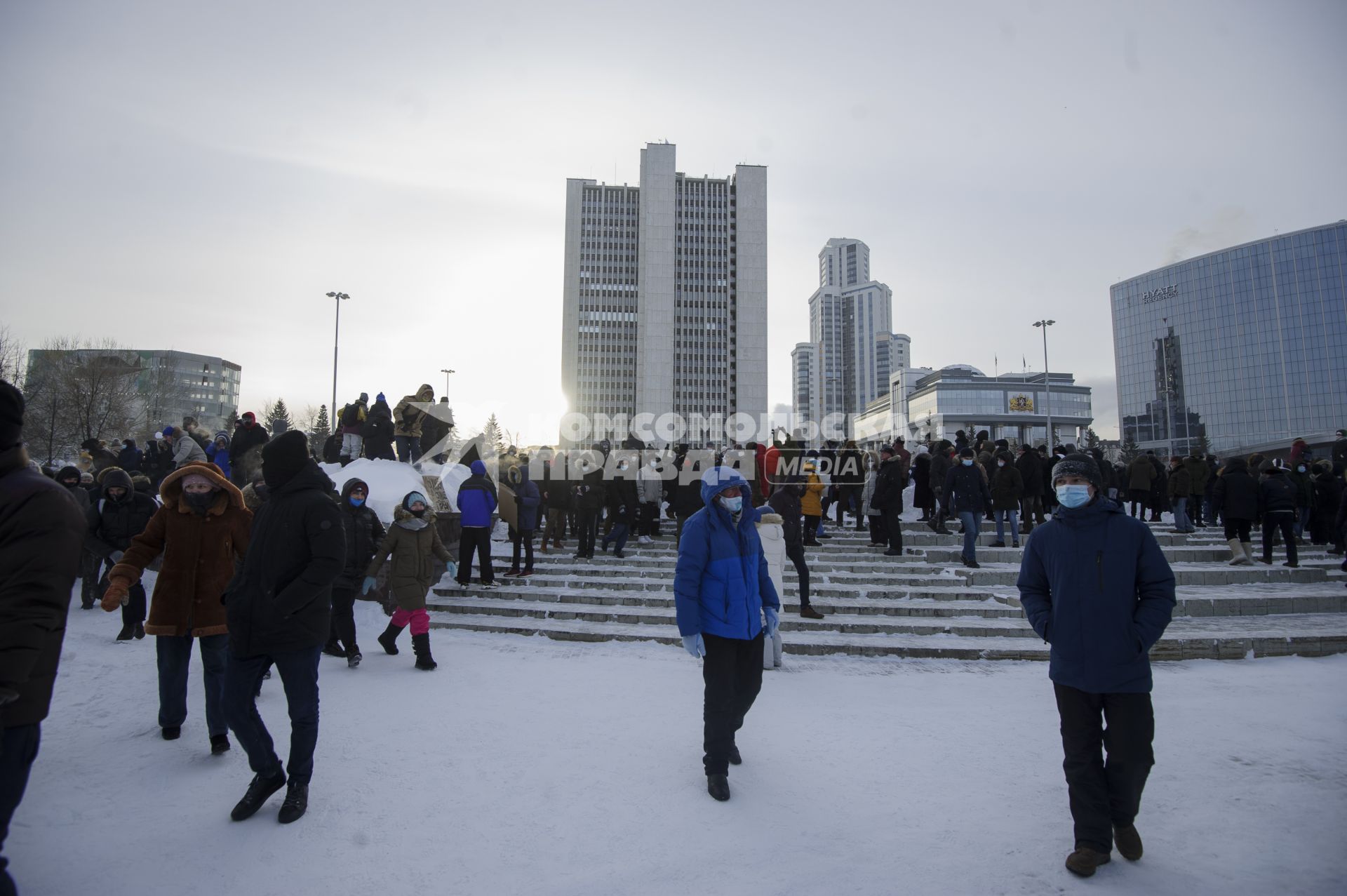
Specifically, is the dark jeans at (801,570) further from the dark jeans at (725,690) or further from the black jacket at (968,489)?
the dark jeans at (725,690)

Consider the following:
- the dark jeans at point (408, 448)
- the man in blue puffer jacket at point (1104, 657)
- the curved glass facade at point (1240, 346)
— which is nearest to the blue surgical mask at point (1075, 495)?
the man in blue puffer jacket at point (1104, 657)

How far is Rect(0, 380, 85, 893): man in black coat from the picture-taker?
229 centimetres

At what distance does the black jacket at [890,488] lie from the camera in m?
11.0

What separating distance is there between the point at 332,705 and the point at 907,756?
14.7 ft

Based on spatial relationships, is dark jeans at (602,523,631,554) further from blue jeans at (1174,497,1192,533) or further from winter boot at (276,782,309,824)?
blue jeans at (1174,497,1192,533)

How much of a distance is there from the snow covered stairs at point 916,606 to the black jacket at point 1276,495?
902 mm

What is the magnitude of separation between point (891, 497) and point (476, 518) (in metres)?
6.66

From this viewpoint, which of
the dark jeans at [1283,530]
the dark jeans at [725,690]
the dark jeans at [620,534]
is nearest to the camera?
the dark jeans at [725,690]

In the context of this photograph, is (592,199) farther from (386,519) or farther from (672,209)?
(386,519)

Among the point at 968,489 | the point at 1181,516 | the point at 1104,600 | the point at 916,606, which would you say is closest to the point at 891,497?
the point at 968,489

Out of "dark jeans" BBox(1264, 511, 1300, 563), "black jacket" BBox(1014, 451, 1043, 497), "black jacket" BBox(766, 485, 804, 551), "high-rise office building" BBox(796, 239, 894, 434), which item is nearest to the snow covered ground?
"black jacket" BBox(766, 485, 804, 551)

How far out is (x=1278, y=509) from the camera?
33.4ft

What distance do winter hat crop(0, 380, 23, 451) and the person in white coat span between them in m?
5.23

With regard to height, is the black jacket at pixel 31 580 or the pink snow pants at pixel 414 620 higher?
the black jacket at pixel 31 580
